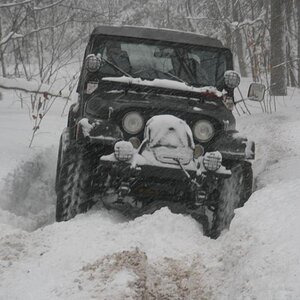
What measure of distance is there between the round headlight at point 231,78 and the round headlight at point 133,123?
129 cm

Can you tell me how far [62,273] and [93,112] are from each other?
1.91 metres

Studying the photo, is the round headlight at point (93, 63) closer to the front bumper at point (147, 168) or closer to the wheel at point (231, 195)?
the front bumper at point (147, 168)

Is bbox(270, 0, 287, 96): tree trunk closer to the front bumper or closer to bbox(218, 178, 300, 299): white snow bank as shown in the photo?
the front bumper

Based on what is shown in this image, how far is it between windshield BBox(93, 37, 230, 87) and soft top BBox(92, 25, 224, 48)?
0.06m

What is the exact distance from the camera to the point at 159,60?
5.57m

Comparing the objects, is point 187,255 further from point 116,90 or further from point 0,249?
point 116,90

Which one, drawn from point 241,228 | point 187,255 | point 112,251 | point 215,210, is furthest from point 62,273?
point 215,210

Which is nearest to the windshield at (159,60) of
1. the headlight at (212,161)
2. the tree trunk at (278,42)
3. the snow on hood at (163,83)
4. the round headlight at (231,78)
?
the round headlight at (231,78)

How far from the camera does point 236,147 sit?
4.79 m

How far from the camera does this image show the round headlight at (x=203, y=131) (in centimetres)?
486

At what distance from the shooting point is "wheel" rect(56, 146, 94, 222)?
4.66m

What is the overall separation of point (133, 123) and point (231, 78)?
1386mm

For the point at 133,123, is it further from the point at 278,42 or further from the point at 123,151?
the point at 278,42

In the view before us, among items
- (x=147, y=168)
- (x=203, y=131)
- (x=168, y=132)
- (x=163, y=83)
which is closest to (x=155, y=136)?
(x=168, y=132)
